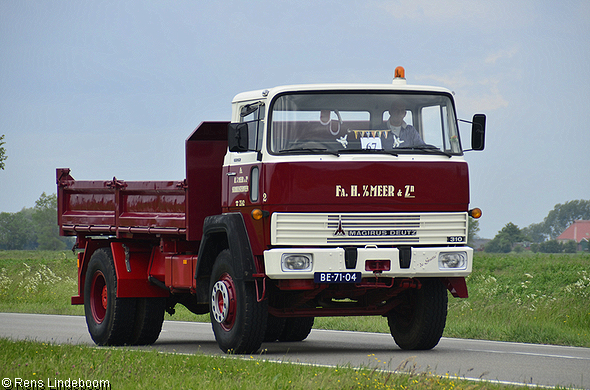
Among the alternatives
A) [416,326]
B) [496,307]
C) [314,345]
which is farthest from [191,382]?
[496,307]

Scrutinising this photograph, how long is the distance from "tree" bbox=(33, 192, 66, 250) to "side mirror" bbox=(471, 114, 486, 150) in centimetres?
14326

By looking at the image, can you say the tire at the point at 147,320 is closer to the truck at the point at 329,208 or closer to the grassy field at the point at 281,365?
the truck at the point at 329,208

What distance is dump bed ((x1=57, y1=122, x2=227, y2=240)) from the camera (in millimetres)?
11938

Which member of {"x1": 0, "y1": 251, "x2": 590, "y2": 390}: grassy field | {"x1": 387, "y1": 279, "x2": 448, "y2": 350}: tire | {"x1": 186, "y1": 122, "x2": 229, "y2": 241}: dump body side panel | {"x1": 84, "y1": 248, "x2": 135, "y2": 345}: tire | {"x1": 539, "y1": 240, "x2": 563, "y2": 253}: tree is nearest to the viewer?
{"x1": 0, "y1": 251, "x2": 590, "y2": 390}: grassy field

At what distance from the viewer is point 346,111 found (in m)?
10.7

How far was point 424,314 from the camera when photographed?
1155cm

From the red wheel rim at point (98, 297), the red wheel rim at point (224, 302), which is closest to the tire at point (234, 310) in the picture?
the red wheel rim at point (224, 302)

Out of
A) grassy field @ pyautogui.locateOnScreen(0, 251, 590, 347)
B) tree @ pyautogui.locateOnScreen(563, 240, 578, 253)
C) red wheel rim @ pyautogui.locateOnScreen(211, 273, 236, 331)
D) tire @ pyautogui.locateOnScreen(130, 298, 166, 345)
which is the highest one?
red wheel rim @ pyautogui.locateOnScreen(211, 273, 236, 331)

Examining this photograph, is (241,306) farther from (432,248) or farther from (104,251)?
(104,251)

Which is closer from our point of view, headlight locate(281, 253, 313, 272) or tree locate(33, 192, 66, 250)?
headlight locate(281, 253, 313, 272)

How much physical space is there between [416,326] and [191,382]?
4.41 m

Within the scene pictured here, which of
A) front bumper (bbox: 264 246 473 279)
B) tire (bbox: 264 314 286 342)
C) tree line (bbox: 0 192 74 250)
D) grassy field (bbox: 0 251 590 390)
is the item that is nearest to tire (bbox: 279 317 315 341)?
tire (bbox: 264 314 286 342)

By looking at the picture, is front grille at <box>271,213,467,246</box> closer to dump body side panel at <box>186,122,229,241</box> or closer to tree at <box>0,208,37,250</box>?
dump body side panel at <box>186,122,229,241</box>

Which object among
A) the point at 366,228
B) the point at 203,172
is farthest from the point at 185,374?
the point at 203,172
